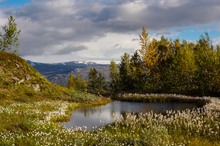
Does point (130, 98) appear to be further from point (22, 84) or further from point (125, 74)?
point (125, 74)

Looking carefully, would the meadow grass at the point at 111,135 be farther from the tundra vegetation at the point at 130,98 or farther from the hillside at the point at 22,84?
the hillside at the point at 22,84

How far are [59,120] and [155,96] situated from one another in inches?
897

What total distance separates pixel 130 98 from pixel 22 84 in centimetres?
1634

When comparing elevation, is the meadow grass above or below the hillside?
below

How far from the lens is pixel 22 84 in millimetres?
46000

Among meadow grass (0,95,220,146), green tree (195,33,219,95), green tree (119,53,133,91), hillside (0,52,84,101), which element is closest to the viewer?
meadow grass (0,95,220,146)

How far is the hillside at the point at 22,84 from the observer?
4234 cm

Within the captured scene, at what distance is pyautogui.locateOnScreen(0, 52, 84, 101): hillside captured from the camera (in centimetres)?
4234

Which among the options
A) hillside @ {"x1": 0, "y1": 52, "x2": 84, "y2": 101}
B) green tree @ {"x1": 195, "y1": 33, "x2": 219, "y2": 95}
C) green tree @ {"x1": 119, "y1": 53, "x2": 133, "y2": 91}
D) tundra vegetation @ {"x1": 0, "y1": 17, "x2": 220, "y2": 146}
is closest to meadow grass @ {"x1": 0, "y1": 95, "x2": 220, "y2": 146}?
tundra vegetation @ {"x1": 0, "y1": 17, "x2": 220, "y2": 146}

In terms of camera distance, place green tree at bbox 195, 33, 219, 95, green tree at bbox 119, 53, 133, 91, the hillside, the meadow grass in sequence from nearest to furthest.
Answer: the meadow grass, the hillside, green tree at bbox 195, 33, 219, 95, green tree at bbox 119, 53, 133, 91

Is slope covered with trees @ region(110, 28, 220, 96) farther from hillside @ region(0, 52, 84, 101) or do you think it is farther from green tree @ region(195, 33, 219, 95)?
hillside @ region(0, 52, 84, 101)

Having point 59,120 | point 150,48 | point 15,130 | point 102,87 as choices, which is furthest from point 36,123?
point 102,87

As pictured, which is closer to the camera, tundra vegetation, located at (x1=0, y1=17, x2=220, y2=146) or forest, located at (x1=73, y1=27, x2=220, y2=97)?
tundra vegetation, located at (x1=0, y1=17, x2=220, y2=146)

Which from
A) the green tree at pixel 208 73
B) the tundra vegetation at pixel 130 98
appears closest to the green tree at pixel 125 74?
the tundra vegetation at pixel 130 98
